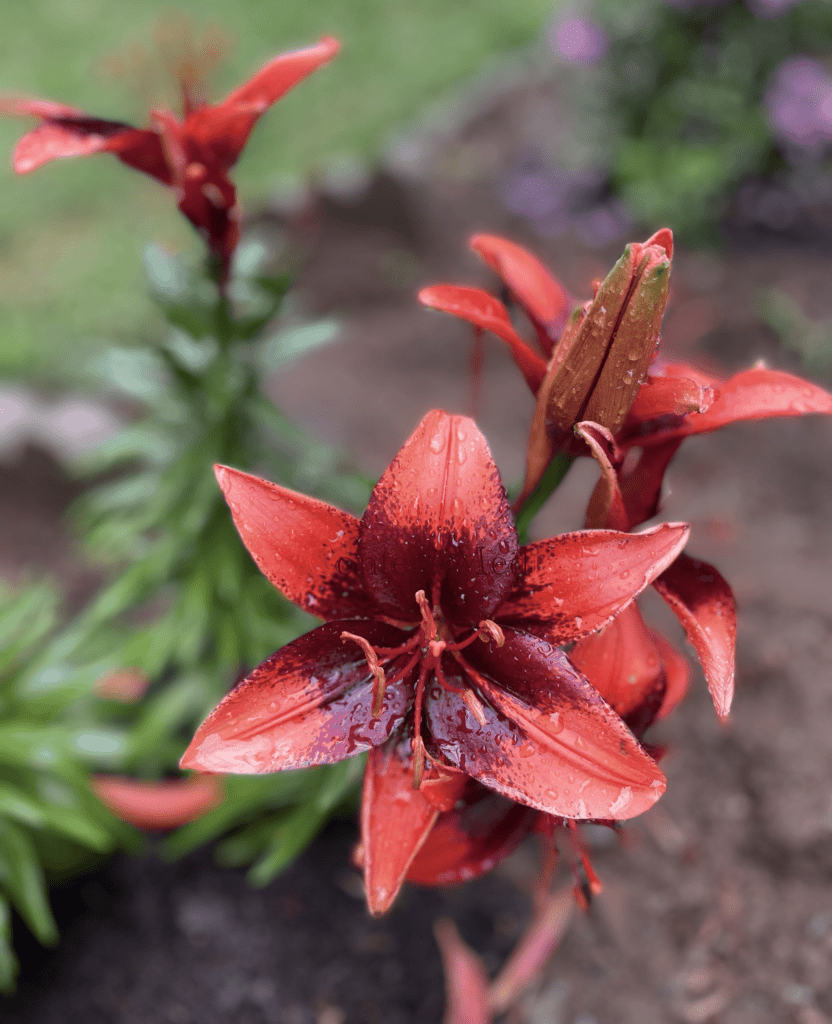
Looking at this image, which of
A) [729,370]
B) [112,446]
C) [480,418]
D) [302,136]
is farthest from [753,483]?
[302,136]

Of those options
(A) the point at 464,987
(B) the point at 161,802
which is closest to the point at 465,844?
(A) the point at 464,987

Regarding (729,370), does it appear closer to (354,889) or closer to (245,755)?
(354,889)

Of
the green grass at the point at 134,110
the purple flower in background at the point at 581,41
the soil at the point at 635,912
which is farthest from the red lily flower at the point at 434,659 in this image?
the purple flower in background at the point at 581,41

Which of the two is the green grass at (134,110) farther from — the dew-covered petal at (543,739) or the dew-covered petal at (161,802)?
the dew-covered petal at (543,739)

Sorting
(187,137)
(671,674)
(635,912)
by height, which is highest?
(187,137)

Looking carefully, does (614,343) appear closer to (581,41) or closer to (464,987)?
(464,987)

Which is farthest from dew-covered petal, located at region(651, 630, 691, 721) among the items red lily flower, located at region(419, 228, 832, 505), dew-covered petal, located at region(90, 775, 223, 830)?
dew-covered petal, located at region(90, 775, 223, 830)
